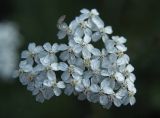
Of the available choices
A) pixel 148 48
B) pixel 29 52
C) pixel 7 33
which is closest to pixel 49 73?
pixel 29 52

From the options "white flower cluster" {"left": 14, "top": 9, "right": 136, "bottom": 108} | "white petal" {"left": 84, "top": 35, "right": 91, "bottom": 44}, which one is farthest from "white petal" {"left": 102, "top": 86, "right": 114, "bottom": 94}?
"white petal" {"left": 84, "top": 35, "right": 91, "bottom": 44}

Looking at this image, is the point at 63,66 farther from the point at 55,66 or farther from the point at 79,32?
the point at 79,32

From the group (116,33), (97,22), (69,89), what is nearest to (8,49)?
(116,33)

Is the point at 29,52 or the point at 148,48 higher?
the point at 148,48

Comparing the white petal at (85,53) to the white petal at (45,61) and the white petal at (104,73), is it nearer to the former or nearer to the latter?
the white petal at (104,73)

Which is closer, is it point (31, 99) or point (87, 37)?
point (87, 37)

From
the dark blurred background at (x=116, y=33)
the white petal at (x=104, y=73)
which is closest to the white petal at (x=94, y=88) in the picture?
the white petal at (x=104, y=73)

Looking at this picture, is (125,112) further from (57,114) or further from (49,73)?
(49,73)
